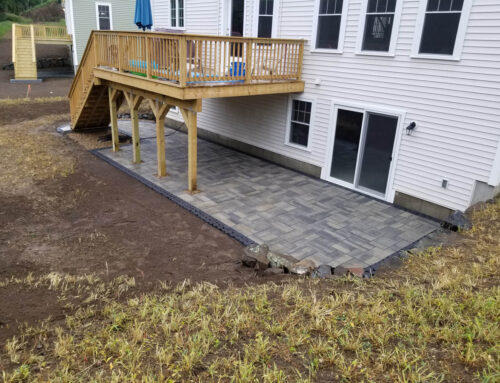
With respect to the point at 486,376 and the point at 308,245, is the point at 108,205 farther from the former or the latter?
the point at 486,376

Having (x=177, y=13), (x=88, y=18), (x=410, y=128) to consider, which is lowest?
(x=410, y=128)

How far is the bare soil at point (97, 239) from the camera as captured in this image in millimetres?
5363

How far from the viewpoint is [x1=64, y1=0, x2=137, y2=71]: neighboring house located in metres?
22.8

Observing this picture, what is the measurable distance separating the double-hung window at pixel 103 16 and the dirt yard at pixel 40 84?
4178mm

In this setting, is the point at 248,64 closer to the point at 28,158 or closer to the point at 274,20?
the point at 274,20

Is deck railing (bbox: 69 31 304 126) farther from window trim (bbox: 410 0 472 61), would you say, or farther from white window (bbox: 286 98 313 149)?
window trim (bbox: 410 0 472 61)

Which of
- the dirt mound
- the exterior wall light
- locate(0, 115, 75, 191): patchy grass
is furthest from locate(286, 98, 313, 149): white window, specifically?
the dirt mound

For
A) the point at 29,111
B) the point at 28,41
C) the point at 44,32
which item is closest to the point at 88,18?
the point at 44,32

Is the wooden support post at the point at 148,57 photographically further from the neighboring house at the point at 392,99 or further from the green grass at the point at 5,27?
the green grass at the point at 5,27

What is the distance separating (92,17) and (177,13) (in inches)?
520

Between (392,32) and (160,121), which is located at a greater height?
(392,32)

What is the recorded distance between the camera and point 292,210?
8055mm

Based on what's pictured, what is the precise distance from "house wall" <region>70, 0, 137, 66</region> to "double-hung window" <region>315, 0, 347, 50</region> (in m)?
19.4

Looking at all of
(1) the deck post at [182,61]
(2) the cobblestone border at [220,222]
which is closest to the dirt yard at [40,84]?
(2) the cobblestone border at [220,222]
